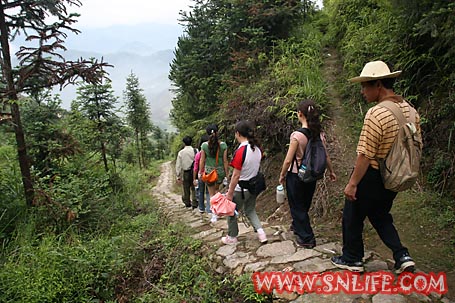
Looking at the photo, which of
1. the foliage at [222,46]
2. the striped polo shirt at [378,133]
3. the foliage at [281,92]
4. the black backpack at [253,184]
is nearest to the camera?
the striped polo shirt at [378,133]

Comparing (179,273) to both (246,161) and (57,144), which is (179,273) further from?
(57,144)

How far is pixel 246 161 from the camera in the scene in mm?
3502

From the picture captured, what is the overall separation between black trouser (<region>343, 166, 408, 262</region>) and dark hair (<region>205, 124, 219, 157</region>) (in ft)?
8.26

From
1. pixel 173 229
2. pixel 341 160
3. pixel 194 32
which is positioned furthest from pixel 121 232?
pixel 194 32

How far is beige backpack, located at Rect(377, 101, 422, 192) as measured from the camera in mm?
2405

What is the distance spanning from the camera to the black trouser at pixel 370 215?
2.58m

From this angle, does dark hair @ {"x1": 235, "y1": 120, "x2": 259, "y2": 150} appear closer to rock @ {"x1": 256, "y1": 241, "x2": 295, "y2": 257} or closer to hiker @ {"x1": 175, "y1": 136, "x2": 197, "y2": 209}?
rock @ {"x1": 256, "y1": 241, "x2": 295, "y2": 257}

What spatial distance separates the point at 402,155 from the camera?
2410 millimetres

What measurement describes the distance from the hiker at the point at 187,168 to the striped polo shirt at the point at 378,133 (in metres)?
4.19

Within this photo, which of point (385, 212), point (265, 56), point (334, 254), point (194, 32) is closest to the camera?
point (385, 212)

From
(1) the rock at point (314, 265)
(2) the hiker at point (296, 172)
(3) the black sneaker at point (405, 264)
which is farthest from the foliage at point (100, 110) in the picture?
(3) the black sneaker at point (405, 264)

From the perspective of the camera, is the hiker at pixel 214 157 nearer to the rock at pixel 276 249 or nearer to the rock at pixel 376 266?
the rock at pixel 276 249

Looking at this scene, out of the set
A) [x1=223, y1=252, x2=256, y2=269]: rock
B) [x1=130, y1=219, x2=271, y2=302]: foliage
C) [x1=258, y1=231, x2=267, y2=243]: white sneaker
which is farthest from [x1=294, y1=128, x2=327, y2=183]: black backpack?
[x1=130, y1=219, x2=271, y2=302]: foliage

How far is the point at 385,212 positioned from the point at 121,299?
10.8 feet
